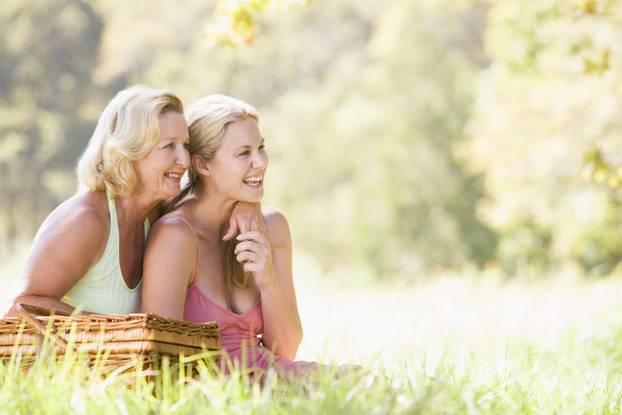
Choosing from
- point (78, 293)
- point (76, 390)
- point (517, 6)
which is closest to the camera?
point (76, 390)

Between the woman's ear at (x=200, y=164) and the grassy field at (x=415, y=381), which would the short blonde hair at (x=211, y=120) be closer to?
the woman's ear at (x=200, y=164)

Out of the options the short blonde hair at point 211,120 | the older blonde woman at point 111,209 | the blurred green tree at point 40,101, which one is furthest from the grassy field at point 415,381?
the blurred green tree at point 40,101

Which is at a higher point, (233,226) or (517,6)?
(517,6)

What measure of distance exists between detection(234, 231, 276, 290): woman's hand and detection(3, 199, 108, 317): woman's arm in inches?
20.7

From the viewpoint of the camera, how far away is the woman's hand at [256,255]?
12.4 ft

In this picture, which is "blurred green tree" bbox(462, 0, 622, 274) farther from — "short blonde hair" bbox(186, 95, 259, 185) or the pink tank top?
the pink tank top

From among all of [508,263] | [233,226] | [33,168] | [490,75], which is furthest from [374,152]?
[233,226]

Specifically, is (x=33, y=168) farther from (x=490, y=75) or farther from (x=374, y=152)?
(x=490, y=75)

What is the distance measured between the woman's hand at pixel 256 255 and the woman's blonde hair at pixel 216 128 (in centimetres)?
23

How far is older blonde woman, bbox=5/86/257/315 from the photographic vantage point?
12.0 feet

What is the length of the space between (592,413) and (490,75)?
17.2 meters

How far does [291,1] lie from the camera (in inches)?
228

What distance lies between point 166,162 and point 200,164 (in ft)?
0.87

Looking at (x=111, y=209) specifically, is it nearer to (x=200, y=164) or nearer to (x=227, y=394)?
(x=200, y=164)
